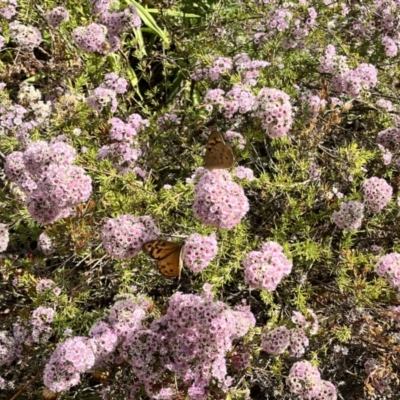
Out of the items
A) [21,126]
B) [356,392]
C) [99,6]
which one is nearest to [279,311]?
[356,392]

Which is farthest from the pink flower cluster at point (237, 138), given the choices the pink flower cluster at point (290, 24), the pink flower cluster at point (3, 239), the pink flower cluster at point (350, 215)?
the pink flower cluster at point (3, 239)

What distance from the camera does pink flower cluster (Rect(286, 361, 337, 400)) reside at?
11.5 ft

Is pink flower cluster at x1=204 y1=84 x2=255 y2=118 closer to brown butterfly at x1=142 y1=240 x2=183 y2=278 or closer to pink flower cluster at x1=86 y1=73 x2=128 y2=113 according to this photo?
pink flower cluster at x1=86 y1=73 x2=128 y2=113

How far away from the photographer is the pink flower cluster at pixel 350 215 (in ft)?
12.7

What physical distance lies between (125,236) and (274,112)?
129cm

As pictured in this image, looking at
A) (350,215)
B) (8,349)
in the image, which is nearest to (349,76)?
(350,215)

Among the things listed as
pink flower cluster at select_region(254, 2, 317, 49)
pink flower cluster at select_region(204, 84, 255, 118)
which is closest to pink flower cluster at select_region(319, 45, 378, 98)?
pink flower cluster at select_region(254, 2, 317, 49)

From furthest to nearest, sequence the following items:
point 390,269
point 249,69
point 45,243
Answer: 1. point 249,69
2. point 45,243
3. point 390,269

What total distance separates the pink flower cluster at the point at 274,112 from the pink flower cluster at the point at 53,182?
1.24m

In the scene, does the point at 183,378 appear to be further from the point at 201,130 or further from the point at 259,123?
the point at 201,130

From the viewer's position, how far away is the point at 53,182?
3.23 m

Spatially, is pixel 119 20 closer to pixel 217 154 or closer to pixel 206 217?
pixel 217 154

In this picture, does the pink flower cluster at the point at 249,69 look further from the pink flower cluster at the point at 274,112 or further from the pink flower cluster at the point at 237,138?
the pink flower cluster at the point at 274,112

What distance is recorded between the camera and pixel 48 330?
147 inches
